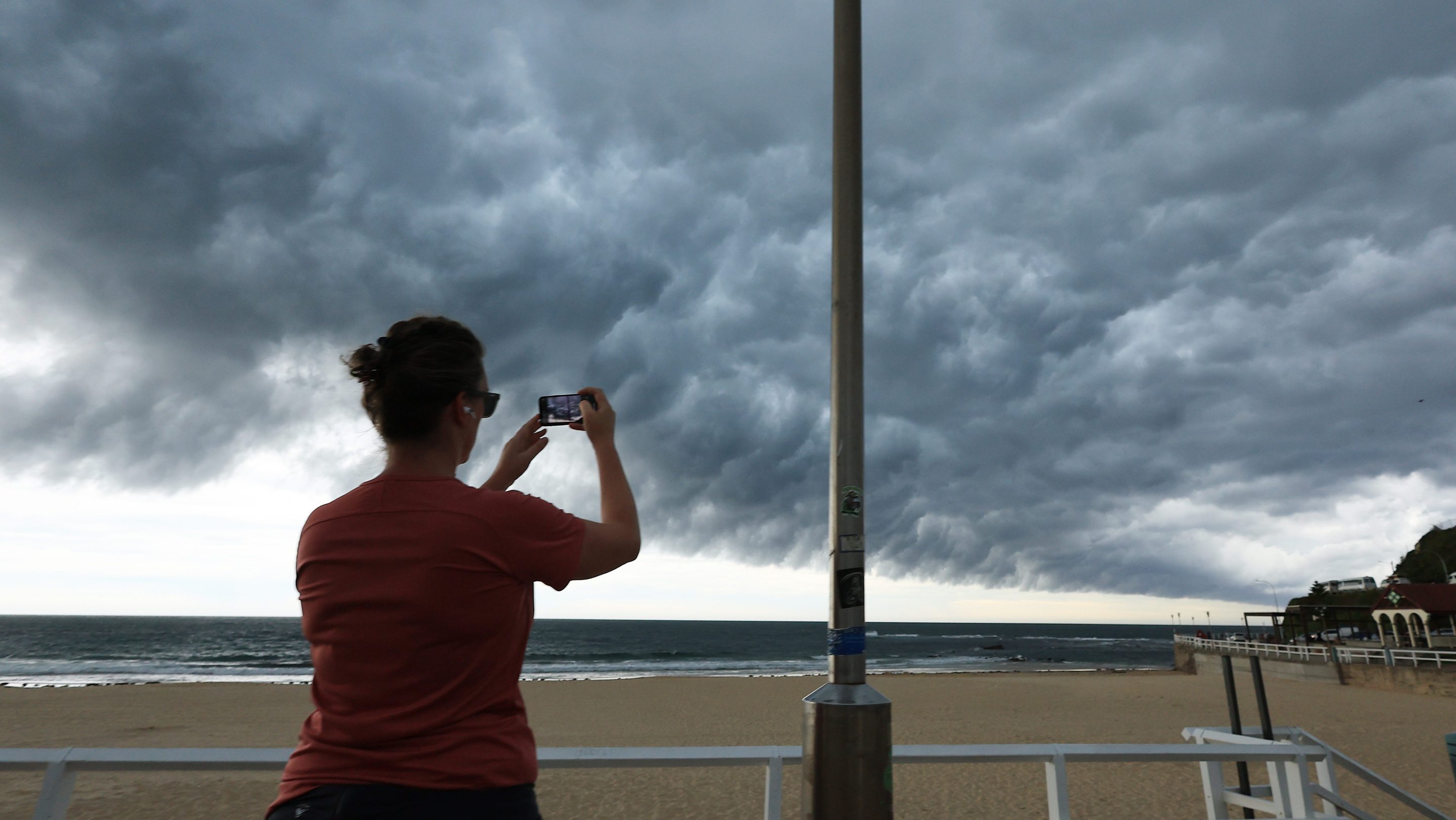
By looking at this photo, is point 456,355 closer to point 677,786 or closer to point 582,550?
point 582,550

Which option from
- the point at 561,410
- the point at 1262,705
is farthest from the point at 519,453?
the point at 1262,705

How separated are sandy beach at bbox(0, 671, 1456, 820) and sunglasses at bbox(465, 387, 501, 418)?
32.0 feet

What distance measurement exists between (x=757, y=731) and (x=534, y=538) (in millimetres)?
21278

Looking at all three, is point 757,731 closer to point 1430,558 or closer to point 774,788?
point 774,788

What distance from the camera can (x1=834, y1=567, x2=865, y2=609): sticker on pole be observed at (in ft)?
10.6

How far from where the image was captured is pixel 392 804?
123 cm

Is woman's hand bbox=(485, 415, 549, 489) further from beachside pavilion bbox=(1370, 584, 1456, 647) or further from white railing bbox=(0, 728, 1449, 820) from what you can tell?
beachside pavilion bbox=(1370, 584, 1456, 647)

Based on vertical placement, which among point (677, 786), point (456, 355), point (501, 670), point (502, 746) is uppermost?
point (456, 355)

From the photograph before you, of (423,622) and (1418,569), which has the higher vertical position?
(1418,569)

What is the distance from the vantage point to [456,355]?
1.51 metres

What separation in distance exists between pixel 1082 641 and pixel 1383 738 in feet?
390

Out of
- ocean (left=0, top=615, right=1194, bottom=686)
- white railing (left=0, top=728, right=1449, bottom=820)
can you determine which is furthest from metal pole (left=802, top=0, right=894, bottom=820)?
ocean (left=0, top=615, right=1194, bottom=686)

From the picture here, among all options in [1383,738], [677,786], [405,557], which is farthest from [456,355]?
Result: [1383,738]

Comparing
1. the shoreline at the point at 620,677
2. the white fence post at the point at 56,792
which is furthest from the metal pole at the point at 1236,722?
the shoreline at the point at 620,677
